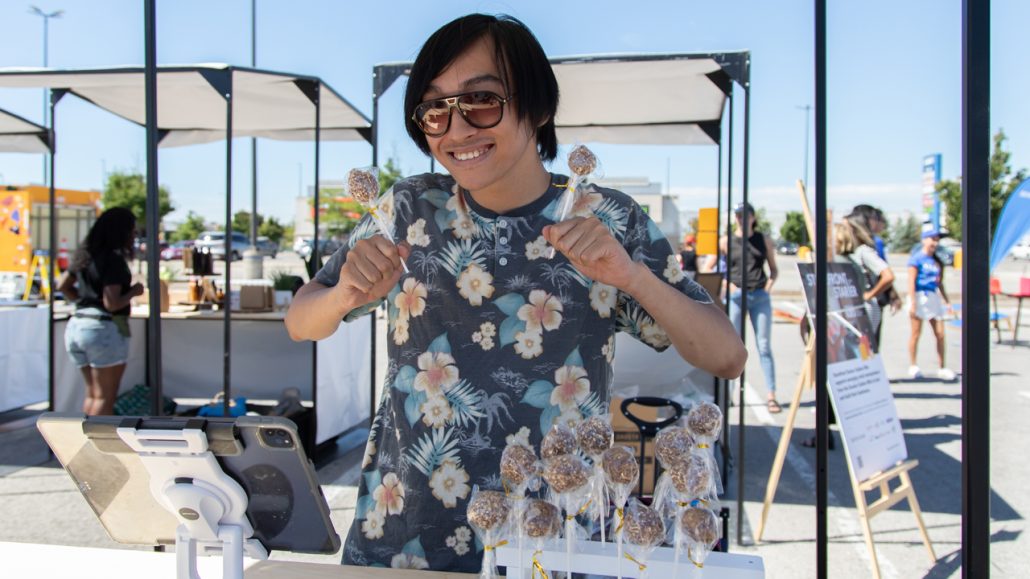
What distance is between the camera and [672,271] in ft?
4.64

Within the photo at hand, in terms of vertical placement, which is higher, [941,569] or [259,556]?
[259,556]

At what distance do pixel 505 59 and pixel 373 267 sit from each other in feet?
1.57

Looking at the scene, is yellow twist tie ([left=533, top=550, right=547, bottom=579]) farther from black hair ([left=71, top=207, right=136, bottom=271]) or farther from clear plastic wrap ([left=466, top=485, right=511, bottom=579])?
black hair ([left=71, top=207, right=136, bottom=271])

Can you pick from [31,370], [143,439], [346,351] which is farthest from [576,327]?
[31,370]

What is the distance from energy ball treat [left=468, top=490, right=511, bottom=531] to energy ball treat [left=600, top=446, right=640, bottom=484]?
0.17m

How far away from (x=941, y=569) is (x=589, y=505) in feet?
10.9

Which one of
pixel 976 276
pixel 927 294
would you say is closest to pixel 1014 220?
pixel 976 276

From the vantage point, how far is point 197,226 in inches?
1976

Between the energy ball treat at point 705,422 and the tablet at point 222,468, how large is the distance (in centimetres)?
60

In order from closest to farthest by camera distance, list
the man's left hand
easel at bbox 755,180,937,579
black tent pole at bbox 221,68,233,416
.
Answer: the man's left hand → easel at bbox 755,180,937,579 → black tent pole at bbox 221,68,233,416

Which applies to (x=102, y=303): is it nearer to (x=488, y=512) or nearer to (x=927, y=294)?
(x=488, y=512)

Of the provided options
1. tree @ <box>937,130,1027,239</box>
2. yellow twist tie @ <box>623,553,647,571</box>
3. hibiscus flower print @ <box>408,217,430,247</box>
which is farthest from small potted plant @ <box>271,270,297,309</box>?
tree @ <box>937,130,1027,239</box>

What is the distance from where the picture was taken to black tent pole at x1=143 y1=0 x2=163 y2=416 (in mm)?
1480

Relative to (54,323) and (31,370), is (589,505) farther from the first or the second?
(31,370)
